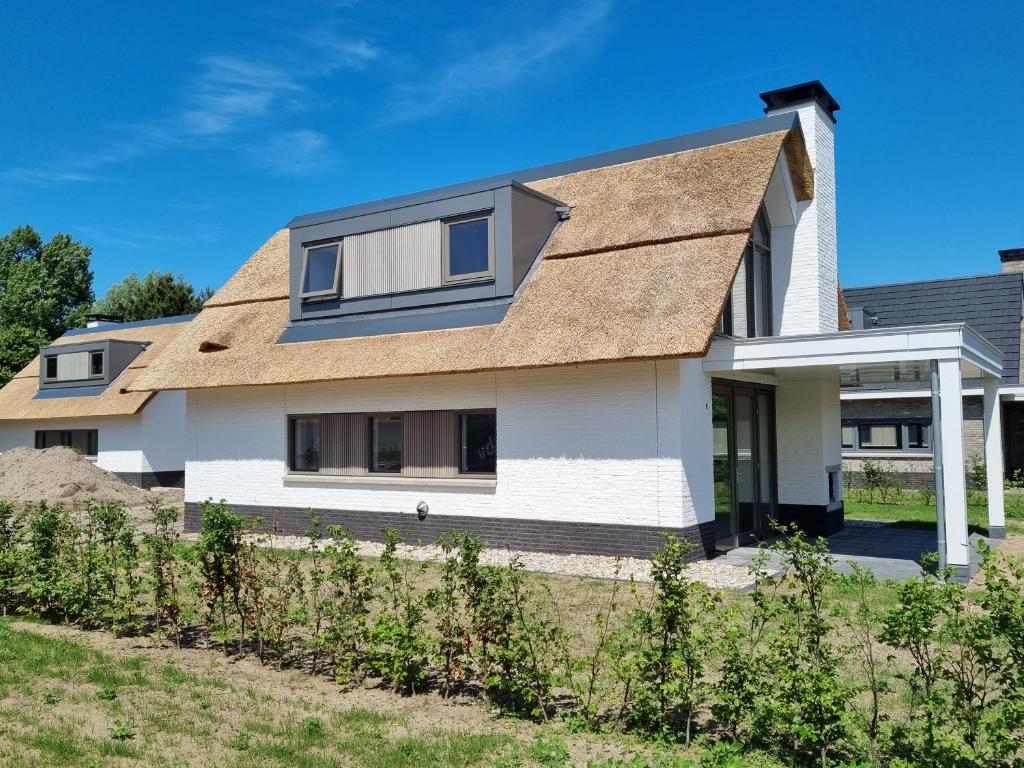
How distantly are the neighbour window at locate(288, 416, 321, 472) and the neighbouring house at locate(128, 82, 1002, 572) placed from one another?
0.06 m

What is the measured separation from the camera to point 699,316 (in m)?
11.5

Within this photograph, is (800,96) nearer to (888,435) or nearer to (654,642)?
(654,642)

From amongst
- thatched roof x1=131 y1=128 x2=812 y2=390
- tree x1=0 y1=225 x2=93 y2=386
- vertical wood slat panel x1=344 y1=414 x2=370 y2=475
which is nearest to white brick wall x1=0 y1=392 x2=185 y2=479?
thatched roof x1=131 y1=128 x2=812 y2=390

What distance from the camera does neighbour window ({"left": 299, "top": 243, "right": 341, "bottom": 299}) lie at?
53.1 ft

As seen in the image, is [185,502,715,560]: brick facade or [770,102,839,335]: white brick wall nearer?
[185,502,715,560]: brick facade

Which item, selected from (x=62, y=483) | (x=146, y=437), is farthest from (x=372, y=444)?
(x=146, y=437)

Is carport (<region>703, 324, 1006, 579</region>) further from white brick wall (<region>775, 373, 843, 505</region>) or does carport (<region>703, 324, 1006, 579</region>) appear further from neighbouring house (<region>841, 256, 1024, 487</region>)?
neighbouring house (<region>841, 256, 1024, 487</region>)

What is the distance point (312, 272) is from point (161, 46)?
16.2 ft

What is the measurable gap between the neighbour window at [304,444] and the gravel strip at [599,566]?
9.37 ft

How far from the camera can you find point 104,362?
29938 mm

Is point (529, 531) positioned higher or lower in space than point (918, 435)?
lower

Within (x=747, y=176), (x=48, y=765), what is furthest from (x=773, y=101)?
(x=48, y=765)

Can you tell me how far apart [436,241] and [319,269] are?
10.0 ft

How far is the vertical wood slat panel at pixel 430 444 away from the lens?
557 inches
